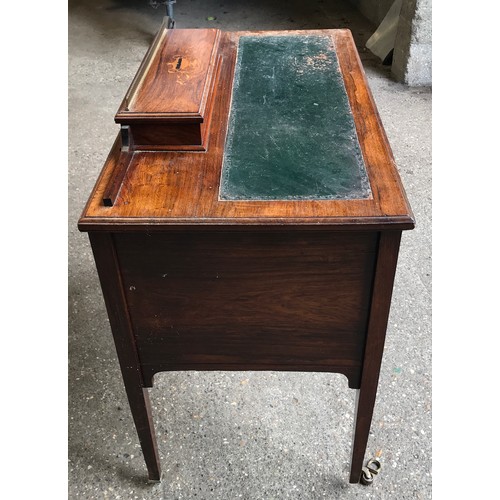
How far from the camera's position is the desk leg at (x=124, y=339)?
41.1 inches

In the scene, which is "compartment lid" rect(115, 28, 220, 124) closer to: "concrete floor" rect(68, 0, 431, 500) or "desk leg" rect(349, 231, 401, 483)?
"desk leg" rect(349, 231, 401, 483)

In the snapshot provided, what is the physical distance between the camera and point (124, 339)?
1.17m

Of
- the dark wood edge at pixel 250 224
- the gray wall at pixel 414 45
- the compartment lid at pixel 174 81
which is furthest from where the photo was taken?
the gray wall at pixel 414 45

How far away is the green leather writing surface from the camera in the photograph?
1.06 meters

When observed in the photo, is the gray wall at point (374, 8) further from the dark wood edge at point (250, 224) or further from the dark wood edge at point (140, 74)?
the dark wood edge at point (250, 224)

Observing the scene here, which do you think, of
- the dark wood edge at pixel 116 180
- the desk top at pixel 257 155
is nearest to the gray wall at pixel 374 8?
the desk top at pixel 257 155

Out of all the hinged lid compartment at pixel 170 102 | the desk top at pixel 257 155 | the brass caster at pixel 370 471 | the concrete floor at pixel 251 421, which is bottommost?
the concrete floor at pixel 251 421

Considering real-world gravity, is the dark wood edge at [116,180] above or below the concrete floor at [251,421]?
above

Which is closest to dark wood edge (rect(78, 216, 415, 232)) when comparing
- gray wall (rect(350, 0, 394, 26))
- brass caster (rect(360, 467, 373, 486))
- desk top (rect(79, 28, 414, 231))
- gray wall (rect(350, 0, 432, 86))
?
desk top (rect(79, 28, 414, 231))

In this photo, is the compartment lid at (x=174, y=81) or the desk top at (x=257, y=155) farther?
the compartment lid at (x=174, y=81)

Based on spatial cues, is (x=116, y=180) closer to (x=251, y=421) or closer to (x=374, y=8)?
(x=251, y=421)

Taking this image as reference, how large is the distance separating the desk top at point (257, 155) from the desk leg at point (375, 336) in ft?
0.19

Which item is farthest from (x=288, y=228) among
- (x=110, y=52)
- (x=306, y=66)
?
(x=110, y=52)

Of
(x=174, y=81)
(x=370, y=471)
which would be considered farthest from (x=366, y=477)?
(x=174, y=81)
